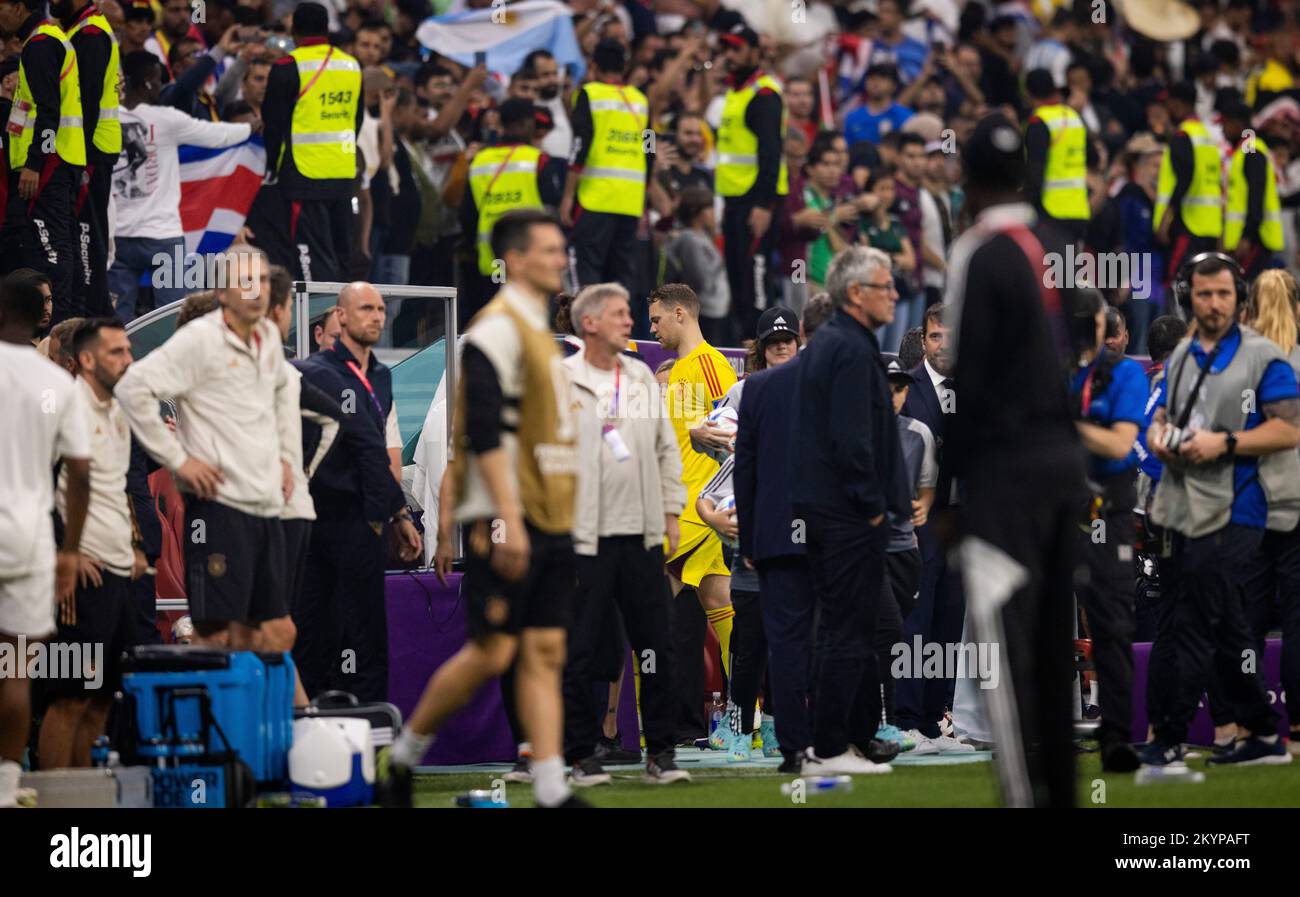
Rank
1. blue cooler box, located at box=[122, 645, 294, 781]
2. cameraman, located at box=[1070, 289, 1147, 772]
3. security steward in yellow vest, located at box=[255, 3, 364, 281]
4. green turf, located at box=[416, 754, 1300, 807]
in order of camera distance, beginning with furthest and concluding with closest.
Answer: security steward in yellow vest, located at box=[255, 3, 364, 281] → cameraman, located at box=[1070, 289, 1147, 772] → green turf, located at box=[416, 754, 1300, 807] → blue cooler box, located at box=[122, 645, 294, 781]

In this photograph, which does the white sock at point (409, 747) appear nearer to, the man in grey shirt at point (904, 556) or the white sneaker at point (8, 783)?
the white sneaker at point (8, 783)

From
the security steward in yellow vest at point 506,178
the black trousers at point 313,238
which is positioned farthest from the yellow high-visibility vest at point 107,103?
the security steward in yellow vest at point 506,178

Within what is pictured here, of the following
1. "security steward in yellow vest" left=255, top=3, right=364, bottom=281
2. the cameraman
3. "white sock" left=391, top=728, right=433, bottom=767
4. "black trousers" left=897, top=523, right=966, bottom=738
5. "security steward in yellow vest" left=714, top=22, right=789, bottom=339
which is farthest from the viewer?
"security steward in yellow vest" left=714, top=22, right=789, bottom=339

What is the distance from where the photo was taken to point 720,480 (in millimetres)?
11523

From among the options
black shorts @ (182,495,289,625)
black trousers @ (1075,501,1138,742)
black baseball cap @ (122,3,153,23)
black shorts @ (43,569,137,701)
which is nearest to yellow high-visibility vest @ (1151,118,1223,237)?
black baseball cap @ (122,3,153,23)

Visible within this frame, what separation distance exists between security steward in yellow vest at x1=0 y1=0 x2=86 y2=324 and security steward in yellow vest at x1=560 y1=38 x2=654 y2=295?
4.30m

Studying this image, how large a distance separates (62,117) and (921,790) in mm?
7497

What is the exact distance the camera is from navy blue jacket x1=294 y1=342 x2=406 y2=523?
35.8ft

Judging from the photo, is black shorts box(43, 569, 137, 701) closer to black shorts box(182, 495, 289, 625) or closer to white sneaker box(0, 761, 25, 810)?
black shorts box(182, 495, 289, 625)

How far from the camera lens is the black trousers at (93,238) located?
13609mm

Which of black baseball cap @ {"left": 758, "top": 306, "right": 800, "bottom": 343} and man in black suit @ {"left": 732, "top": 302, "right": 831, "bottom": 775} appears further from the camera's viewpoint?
black baseball cap @ {"left": 758, "top": 306, "right": 800, "bottom": 343}
